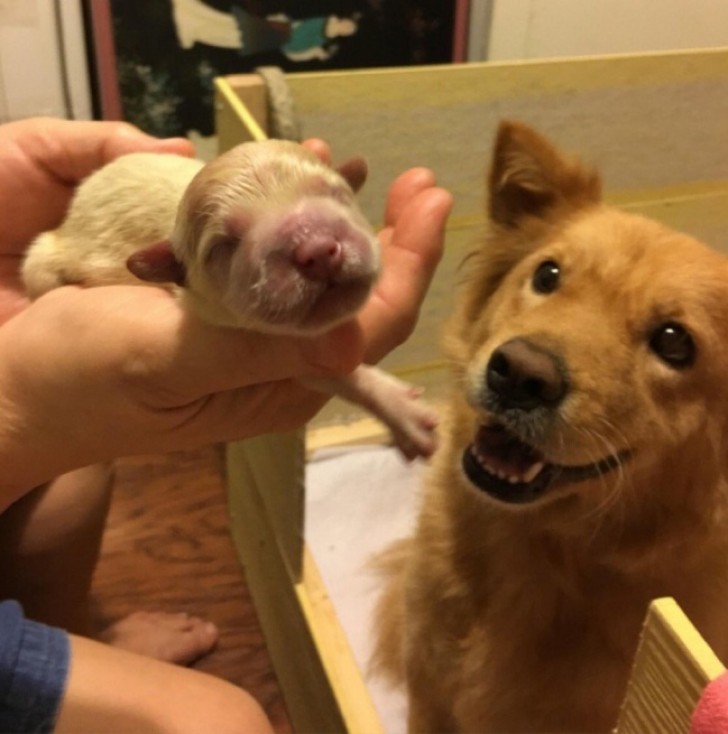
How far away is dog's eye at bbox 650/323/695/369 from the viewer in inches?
34.4

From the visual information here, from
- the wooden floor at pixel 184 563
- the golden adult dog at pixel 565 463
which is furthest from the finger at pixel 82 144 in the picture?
the wooden floor at pixel 184 563

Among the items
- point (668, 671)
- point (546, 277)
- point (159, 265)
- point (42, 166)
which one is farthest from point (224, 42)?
point (668, 671)

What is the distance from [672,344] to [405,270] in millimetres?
299

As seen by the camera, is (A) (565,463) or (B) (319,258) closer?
(B) (319,258)

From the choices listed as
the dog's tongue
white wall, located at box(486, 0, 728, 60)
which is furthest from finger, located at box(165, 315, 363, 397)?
white wall, located at box(486, 0, 728, 60)

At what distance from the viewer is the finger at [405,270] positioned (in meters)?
0.75

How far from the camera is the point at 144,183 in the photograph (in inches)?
34.5

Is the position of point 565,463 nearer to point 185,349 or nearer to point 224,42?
point 185,349

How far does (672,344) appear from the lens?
2.88 feet

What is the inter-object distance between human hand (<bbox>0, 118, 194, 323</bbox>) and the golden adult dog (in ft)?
1.47

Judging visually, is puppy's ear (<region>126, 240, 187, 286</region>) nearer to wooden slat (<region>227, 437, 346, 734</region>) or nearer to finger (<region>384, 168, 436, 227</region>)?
finger (<region>384, 168, 436, 227</region>)

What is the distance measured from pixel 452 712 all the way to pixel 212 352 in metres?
0.64

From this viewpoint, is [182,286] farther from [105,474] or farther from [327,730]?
[327,730]

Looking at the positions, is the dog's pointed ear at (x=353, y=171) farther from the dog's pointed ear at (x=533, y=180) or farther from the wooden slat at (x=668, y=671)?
the wooden slat at (x=668, y=671)
